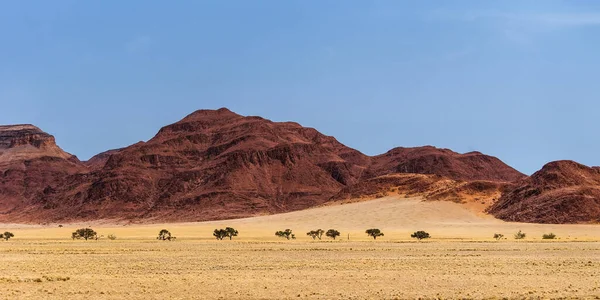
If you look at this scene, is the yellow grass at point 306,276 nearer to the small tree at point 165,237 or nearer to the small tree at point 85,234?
the small tree at point 165,237

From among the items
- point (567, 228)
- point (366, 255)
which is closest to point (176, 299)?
point (366, 255)

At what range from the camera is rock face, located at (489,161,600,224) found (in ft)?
391

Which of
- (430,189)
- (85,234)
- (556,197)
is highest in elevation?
(430,189)

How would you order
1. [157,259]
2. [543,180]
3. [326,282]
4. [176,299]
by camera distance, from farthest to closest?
[543,180] < [157,259] < [326,282] < [176,299]

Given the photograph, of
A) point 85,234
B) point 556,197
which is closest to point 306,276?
point 85,234

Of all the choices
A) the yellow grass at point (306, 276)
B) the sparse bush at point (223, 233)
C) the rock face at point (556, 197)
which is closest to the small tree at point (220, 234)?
the sparse bush at point (223, 233)

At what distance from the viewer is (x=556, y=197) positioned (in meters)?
125

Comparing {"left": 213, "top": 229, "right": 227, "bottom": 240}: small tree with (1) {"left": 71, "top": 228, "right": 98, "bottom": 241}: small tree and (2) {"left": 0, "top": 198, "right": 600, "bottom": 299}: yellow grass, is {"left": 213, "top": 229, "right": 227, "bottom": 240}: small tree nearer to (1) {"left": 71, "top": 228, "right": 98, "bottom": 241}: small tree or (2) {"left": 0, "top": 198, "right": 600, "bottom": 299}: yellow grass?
(1) {"left": 71, "top": 228, "right": 98, "bottom": 241}: small tree

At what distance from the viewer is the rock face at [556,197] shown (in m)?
119

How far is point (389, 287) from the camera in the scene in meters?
31.5

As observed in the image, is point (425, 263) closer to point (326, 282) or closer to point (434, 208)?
point (326, 282)

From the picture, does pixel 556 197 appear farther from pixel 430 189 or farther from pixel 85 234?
pixel 85 234

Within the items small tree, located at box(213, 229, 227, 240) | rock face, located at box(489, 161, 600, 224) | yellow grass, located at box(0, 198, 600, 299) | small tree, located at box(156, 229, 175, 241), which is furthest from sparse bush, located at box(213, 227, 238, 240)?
rock face, located at box(489, 161, 600, 224)

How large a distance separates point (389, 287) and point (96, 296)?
40.9 feet
